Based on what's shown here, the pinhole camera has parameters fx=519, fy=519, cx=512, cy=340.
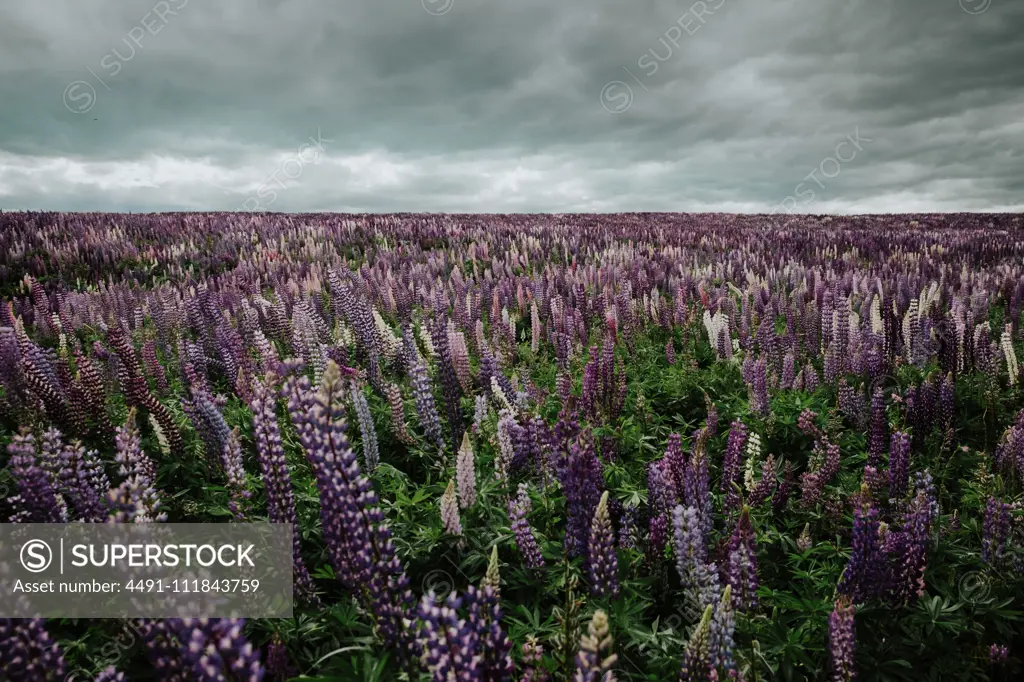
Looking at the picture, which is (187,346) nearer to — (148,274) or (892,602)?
(892,602)

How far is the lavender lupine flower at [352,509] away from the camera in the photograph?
1.72 m

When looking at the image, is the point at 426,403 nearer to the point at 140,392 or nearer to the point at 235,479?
the point at 235,479

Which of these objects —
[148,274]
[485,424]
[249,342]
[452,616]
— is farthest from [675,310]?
[148,274]

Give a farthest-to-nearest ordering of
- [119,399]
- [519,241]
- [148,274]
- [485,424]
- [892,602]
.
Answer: [519,241], [148,274], [119,399], [485,424], [892,602]

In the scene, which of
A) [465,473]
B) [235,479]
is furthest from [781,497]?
[235,479]

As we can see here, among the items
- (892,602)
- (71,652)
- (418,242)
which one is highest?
(418,242)

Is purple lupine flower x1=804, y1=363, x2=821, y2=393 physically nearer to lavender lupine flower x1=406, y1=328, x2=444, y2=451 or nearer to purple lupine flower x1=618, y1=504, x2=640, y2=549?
purple lupine flower x1=618, y1=504, x2=640, y2=549

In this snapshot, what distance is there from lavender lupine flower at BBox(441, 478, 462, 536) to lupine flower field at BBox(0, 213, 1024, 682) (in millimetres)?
25

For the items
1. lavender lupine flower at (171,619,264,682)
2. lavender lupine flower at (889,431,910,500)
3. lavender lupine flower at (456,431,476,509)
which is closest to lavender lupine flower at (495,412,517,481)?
lavender lupine flower at (456,431,476,509)

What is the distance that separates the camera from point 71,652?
2.23 meters

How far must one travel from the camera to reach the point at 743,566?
86.8 inches

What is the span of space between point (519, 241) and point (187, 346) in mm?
11403

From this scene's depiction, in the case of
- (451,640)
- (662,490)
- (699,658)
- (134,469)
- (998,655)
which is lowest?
(998,655)
